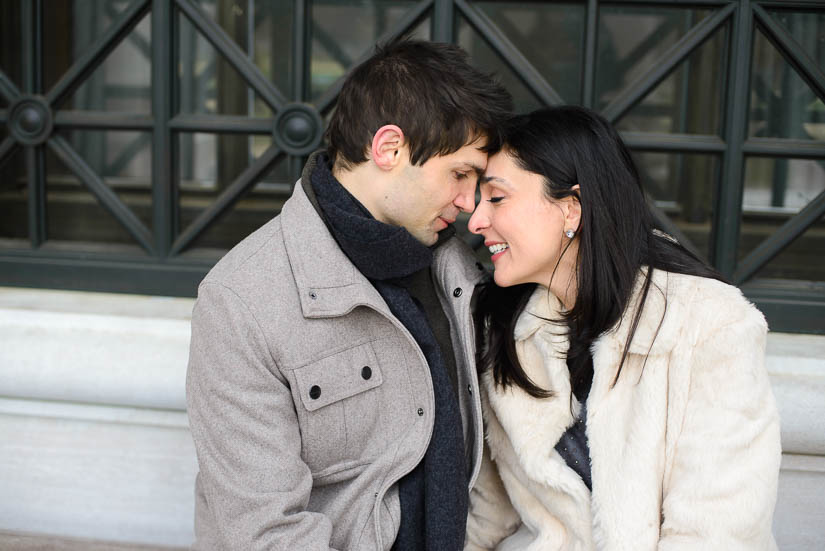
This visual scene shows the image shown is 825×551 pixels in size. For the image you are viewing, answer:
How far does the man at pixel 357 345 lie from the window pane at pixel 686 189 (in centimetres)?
785

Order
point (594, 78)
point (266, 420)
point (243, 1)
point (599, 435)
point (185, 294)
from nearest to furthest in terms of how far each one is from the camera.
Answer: point (266, 420)
point (599, 435)
point (594, 78)
point (185, 294)
point (243, 1)

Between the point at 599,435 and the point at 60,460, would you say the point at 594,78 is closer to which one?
the point at 599,435

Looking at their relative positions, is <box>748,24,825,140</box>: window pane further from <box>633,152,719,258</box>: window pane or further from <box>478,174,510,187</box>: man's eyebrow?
<box>478,174,510,187</box>: man's eyebrow

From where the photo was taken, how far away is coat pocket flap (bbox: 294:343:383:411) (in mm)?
1946

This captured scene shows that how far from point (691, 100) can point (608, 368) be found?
13120mm

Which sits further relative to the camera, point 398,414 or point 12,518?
point 12,518

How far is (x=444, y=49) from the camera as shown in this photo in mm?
2113

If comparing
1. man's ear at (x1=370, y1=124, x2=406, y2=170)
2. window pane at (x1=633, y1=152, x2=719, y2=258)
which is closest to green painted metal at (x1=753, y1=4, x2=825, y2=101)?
man's ear at (x1=370, y1=124, x2=406, y2=170)

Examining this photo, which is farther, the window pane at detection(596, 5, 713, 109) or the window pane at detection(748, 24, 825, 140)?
the window pane at detection(596, 5, 713, 109)

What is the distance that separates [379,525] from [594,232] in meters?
0.91

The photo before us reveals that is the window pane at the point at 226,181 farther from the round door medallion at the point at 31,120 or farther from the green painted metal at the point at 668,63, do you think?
the green painted metal at the point at 668,63

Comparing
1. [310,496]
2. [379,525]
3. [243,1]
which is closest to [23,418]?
[310,496]

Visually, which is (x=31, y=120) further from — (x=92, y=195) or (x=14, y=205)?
(x=14, y=205)

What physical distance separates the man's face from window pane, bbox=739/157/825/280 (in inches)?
239
